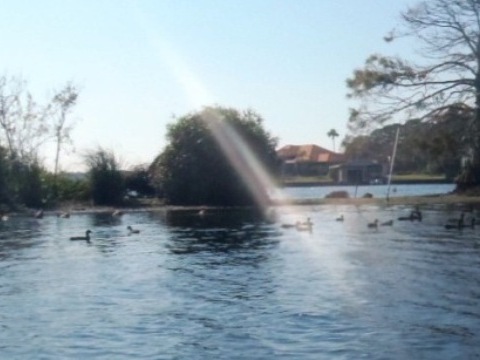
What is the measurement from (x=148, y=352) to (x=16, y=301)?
558cm

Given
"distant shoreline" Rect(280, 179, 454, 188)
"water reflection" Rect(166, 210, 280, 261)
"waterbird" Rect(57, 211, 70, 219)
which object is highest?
"distant shoreline" Rect(280, 179, 454, 188)

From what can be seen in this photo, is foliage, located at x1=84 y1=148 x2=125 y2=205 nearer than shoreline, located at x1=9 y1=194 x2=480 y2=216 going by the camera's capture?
No

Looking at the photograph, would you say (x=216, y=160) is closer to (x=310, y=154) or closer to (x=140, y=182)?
(x=140, y=182)

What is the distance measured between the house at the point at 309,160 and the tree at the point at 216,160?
55458 millimetres

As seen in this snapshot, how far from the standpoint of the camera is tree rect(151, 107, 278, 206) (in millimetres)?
53438

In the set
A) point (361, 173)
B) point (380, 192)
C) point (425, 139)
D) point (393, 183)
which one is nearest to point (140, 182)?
point (425, 139)

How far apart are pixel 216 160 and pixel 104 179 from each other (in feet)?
20.8

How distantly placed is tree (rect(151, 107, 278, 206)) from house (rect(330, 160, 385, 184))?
40510mm

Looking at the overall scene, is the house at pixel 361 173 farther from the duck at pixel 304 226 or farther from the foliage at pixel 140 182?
the duck at pixel 304 226

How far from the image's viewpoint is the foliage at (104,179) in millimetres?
55062

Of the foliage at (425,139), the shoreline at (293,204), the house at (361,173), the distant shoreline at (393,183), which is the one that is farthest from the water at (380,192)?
the foliage at (425,139)

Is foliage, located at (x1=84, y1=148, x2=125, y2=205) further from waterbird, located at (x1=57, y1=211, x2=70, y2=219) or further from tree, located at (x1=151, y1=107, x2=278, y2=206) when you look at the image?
waterbird, located at (x1=57, y1=211, x2=70, y2=219)

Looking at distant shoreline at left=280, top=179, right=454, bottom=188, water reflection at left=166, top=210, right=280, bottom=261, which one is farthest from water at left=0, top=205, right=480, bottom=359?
distant shoreline at left=280, top=179, right=454, bottom=188

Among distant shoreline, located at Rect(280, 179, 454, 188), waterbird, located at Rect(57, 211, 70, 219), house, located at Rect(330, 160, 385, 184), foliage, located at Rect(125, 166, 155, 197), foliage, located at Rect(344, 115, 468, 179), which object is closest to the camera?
waterbird, located at Rect(57, 211, 70, 219)
